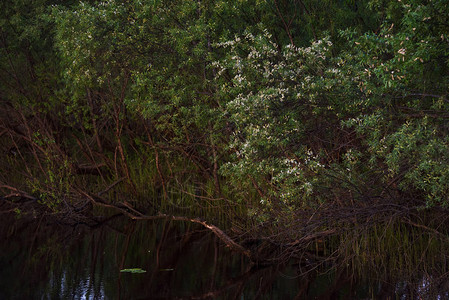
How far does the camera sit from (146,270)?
32.9 ft

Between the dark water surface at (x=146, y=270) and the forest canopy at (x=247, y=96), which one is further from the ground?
the forest canopy at (x=247, y=96)

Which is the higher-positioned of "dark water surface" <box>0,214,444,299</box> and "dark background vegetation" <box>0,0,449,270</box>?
"dark background vegetation" <box>0,0,449,270</box>

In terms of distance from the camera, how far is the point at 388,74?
22.2 feet

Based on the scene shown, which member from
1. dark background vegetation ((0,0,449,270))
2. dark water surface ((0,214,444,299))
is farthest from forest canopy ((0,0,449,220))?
dark water surface ((0,214,444,299))

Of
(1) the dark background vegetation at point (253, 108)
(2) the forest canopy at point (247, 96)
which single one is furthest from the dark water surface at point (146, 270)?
(2) the forest canopy at point (247, 96)

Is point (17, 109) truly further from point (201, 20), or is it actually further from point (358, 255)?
point (358, 255)

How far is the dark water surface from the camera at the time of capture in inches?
345

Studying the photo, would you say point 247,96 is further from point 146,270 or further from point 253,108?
point 146,270

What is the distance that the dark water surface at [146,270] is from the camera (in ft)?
28.7

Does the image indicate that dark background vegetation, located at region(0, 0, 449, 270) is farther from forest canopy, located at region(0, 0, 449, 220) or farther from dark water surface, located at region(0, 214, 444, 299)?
dark water surface, located at region(0, 214, 444, 299)

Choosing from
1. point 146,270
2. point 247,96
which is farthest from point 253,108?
point 146,270

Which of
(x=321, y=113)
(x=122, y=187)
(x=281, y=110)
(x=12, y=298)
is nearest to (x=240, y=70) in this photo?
(x=281, y=110)

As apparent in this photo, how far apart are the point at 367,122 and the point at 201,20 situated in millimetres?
3989

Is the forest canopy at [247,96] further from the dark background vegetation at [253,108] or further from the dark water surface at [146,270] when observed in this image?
the dark water surface at [146,270]
